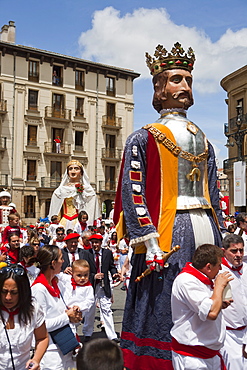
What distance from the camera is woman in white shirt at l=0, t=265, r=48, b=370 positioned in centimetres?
323

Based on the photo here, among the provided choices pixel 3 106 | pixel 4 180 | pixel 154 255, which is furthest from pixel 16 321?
pixel 3 106

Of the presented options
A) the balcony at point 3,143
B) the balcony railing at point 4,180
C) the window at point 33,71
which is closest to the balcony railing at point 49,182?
the balcony railing at point 4,180

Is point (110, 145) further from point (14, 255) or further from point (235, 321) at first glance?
point (235, 321)

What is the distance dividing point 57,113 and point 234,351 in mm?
34069

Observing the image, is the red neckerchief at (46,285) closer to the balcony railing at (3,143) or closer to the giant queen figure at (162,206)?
the giant queen figure at (162,206)

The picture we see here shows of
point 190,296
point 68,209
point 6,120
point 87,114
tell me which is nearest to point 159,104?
point 190,296

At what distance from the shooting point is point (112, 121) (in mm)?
39469

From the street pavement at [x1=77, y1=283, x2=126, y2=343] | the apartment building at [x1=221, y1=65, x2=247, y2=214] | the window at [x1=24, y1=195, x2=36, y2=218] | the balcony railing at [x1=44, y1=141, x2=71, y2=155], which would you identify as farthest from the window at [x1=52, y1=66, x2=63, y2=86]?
the street pavement at [x1=77, y1=283, x2=126, y2=343]

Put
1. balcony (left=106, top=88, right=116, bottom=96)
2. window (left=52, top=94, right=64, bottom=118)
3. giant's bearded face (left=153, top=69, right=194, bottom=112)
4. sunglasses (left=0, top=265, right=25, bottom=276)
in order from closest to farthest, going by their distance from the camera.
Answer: sunglasses (left=0, top=265, right=25, bottom=276) < giant's bearded face (left=153, top=69, right=194, bottom=112) < window (left=52, top=94, right=64, bottom=118) < balcony (left=106, top=88, right=116, bottom=96)

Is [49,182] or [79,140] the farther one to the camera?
[79,140]

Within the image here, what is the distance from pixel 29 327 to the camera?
333cm

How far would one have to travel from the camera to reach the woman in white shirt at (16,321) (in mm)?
3227

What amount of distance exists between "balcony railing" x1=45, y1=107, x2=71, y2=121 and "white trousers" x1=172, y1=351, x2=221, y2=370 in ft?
112

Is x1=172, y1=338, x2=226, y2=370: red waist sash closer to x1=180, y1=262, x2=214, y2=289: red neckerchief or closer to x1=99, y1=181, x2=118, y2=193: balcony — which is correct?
x1=180, y1=262, x2=214, y2=289: red neckerchief
